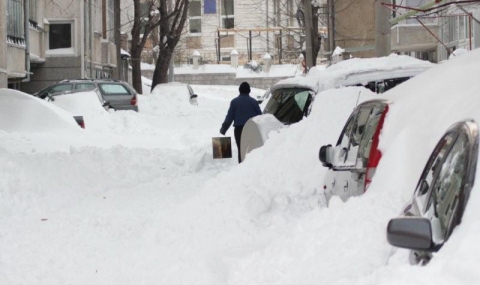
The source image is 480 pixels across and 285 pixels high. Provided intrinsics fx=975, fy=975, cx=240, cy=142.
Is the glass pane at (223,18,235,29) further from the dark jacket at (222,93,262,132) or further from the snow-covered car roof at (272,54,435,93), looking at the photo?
the snow-covered car roof at (272,54,435,93)

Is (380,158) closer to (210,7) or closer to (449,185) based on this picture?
(449,185)

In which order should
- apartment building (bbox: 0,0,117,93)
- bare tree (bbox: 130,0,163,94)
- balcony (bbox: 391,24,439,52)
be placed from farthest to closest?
bare tree (bbox: 130,0,163,94), balcony (bbox: 391,24,439,52), apartment building (bbox: 0,0,117,93)

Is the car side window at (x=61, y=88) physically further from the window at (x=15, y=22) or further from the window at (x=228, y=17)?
the window at (x=228, y=17)

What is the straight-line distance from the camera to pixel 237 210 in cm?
917

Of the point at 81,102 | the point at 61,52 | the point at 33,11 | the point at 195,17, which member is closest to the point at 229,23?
the point at 195,17

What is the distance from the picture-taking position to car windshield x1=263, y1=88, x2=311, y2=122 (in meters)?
13.5

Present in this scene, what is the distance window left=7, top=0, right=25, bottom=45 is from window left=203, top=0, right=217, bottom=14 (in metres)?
43.1

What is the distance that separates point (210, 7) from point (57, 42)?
111 feet

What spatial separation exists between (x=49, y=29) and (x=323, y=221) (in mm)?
34265

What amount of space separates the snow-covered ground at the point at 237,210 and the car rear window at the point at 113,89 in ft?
42.7

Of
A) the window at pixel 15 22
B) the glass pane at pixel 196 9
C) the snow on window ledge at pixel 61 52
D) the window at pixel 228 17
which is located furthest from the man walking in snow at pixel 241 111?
the glass pane at pixel 196 9

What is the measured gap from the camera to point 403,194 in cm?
559

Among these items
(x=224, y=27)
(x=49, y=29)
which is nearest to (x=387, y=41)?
(x=49, y=29)

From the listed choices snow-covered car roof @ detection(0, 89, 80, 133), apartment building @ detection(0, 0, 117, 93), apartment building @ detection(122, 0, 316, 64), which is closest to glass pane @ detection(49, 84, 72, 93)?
apartment building @ detection(0, 0, 117, 93)
